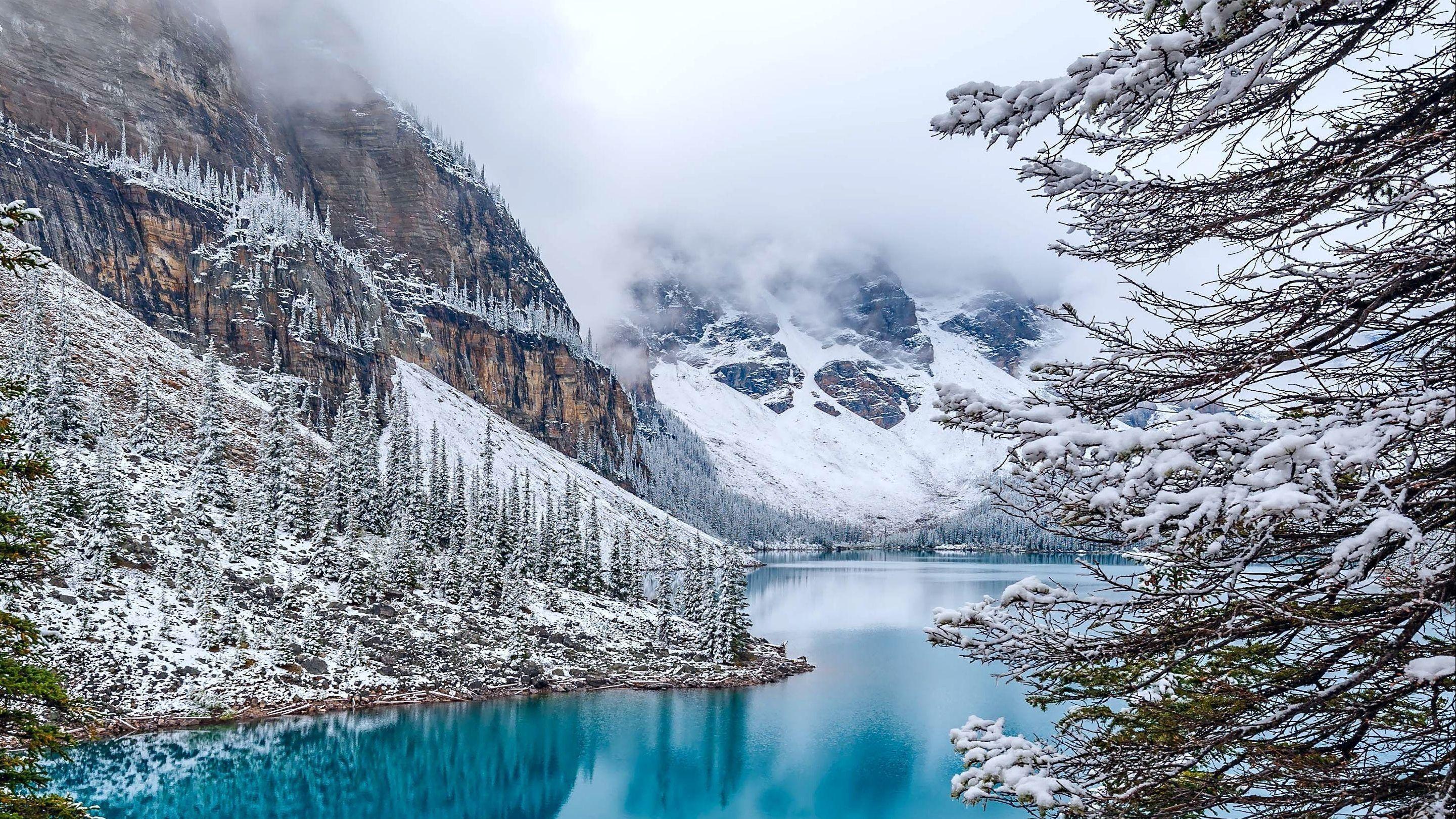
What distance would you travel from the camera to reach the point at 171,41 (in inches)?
4769

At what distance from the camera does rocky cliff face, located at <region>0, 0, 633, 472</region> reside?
9125cm

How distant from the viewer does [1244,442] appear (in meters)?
3.54

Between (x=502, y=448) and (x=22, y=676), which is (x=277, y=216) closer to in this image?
(x=502, y=448)

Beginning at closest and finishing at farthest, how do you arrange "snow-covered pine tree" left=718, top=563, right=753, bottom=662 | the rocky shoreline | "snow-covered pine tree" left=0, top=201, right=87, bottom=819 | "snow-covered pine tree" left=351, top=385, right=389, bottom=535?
"snow-covered pine tree" left=0, top=201, right=87, bottom=819 < the rocky shoreline < "snow-covered pine tree" left=718, top=563, right=753, bottom=662 < "snow-covered pine tree" left=351, top=385, right=389, bottom=535

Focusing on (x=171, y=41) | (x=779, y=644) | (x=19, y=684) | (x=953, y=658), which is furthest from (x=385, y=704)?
(x=171, y=41)

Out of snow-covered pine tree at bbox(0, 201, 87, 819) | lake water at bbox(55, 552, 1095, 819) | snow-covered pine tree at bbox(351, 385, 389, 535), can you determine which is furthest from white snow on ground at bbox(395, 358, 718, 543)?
snow-covered pine tree at bbox(0, 201, 87, 819)

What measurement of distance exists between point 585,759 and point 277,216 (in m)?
107

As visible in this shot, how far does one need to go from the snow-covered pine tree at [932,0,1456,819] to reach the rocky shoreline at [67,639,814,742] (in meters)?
32.7

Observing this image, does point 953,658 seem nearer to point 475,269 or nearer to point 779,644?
point 779,644

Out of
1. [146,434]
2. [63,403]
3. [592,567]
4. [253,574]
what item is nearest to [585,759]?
[253,574]

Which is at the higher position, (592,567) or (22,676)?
(22,676)

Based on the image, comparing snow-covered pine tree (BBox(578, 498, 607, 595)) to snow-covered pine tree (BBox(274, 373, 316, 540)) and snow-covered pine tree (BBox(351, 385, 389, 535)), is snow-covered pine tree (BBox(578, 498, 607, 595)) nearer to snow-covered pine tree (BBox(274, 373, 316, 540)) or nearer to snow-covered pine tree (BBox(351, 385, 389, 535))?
snow-covered pine tree (BBox(351, 385, 389, 535))

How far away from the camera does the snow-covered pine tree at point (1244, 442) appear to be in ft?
11.0

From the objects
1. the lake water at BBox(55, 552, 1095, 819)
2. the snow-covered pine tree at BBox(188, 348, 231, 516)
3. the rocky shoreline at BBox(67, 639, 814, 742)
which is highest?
the snow-covered pine tree at BBox(188, 348, 231, 516)
